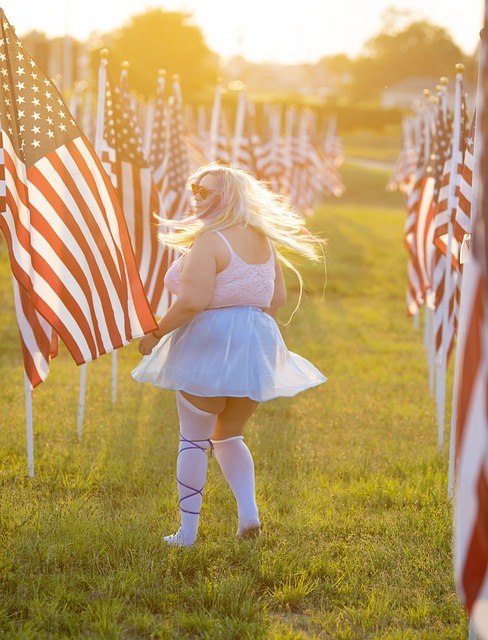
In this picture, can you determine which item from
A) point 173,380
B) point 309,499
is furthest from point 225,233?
point 309,499

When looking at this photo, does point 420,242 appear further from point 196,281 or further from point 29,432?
point 196,281

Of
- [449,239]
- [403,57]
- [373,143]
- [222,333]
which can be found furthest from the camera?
[403,57]

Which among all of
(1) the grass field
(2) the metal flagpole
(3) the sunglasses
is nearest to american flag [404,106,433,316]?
(1) the grass field

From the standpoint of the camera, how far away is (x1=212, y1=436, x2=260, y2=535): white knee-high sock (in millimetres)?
5246

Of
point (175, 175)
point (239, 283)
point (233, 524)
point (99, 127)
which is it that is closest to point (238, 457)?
point (233, 524)

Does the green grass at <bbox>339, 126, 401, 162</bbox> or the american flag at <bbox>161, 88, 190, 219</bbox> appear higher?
the american flag at <bbox>161, 88, 190, 219</bbox>

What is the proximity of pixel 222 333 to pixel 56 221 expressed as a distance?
1376 millimetres

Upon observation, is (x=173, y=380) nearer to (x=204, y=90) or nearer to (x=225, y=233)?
(x=225, y=233)

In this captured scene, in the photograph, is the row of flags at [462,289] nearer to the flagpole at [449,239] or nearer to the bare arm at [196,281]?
the flagpole at [449,239]

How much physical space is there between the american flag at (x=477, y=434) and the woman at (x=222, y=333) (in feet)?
6.58

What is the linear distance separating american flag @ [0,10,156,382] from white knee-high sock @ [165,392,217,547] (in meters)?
0.83

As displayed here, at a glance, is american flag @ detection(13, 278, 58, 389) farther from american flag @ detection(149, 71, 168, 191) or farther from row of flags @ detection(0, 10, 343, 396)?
american flag @ detection(149, 71, 168, 191)

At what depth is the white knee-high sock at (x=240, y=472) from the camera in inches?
207

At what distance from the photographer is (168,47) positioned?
81125 millimetres
